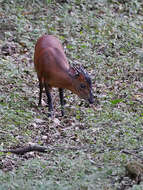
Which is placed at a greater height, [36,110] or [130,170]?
[130,170]

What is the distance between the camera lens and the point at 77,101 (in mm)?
10031

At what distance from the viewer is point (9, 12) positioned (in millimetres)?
13688

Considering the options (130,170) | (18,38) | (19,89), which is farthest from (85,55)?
(130,170)

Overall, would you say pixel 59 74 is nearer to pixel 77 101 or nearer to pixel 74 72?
pixel 74 72

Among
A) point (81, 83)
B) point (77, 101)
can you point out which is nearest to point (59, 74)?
point (81, 83)

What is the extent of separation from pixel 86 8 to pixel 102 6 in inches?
A: 25.7

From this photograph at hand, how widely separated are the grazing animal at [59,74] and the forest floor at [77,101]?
390 millimetres

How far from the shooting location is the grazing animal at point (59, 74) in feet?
30.2

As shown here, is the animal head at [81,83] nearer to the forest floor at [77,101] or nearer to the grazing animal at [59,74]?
the grazing animal at [59,74]

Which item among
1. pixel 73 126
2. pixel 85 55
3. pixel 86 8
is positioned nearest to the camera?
pixel 73 126

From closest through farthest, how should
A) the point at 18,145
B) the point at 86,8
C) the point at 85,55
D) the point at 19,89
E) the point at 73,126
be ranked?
the point at 18,145 → the point at 73,126 → the point at 19,89 → the point at 85,55 → the point at 86,8

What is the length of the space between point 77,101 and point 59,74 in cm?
93

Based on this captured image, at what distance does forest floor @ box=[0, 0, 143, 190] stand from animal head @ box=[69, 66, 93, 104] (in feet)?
0.98

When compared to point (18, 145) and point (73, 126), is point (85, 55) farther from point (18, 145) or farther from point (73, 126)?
point (18, 145)
